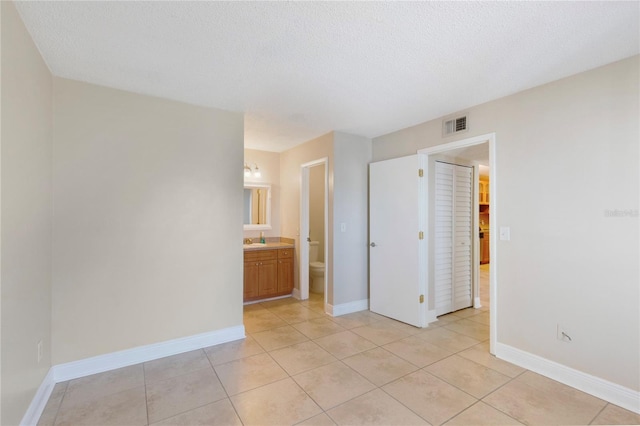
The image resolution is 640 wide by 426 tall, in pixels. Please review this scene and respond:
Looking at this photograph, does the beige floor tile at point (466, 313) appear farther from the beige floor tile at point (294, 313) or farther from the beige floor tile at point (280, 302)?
the beige floor tile at point (280, 302)

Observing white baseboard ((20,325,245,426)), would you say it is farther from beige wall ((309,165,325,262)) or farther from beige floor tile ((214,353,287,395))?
beige wall ((309,165,325,262))

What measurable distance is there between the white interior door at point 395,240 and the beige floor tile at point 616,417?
1663 millimetres

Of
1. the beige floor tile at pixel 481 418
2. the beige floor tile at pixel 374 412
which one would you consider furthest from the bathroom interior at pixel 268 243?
the beige floor tile at pixel 481 418

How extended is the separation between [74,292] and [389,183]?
11.2ft

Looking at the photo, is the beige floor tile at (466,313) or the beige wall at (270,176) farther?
→ the beige wall at (270,176)

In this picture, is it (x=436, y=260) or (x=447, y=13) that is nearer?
(x=447, y=13)

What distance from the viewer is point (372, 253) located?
158 inches

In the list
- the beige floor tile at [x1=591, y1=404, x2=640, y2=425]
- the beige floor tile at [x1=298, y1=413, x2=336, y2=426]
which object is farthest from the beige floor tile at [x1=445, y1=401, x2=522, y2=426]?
the beige floor tile at [x1=298, y1=413, x2=336, y2=426]

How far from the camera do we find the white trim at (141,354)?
2375 millimetres

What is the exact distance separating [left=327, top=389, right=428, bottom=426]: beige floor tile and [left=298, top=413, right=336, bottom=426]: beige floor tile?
36mm

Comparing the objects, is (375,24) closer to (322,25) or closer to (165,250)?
(322,25)

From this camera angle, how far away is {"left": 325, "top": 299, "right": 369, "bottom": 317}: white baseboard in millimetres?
3838

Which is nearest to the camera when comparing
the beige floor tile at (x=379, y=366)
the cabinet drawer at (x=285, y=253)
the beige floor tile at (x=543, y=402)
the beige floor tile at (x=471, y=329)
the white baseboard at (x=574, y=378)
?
the beige floor tile at (x=543, y=402)

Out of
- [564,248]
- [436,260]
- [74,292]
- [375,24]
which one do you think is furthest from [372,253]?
[74,292]
